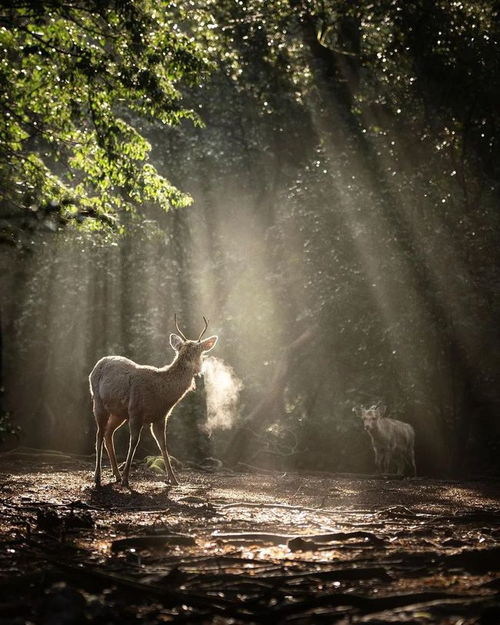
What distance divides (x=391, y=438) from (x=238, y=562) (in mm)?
14447

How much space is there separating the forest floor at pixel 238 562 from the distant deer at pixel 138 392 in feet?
7.88

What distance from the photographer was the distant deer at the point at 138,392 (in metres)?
10.5

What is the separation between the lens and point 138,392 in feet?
34.5

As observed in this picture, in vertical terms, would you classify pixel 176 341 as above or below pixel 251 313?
below

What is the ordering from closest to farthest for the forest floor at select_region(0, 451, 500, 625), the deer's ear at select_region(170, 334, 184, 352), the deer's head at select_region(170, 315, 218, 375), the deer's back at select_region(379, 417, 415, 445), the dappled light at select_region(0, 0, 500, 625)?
the forest floor at select_region(0, 451, 500, 625) → the dappled light at select_region(0, 0, 500, 625) → the deer's head at select_region(170, 315, 218, 375) → the deer's ear at select_region(170, 334, 184, 352) → the deer's back at select_region(379, 417, 415, 445)

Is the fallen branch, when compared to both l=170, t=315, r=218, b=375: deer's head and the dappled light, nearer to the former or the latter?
the dappled light

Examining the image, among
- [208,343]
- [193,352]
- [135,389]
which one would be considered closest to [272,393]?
[208,343]

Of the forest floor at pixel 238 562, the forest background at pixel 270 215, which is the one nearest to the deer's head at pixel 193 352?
the forest background at pixel 270 215

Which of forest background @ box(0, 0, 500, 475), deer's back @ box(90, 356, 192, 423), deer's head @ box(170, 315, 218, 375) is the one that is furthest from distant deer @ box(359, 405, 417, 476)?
deer's back @ box(90, 356, 192, 423)

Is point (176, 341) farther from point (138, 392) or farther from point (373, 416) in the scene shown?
point (373, 416)

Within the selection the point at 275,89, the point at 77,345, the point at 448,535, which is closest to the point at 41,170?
the point at 448,535

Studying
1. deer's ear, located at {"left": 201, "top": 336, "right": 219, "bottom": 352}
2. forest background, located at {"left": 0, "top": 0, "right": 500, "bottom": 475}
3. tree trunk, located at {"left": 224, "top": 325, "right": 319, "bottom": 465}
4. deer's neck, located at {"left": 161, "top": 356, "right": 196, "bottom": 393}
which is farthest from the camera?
tree trunk, located at {"left": 224, "top": 325, "right": 319, "bottom": 465}

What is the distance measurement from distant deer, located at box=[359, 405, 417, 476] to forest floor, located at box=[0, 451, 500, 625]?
10.2 m

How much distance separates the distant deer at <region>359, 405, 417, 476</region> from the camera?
710 inches
